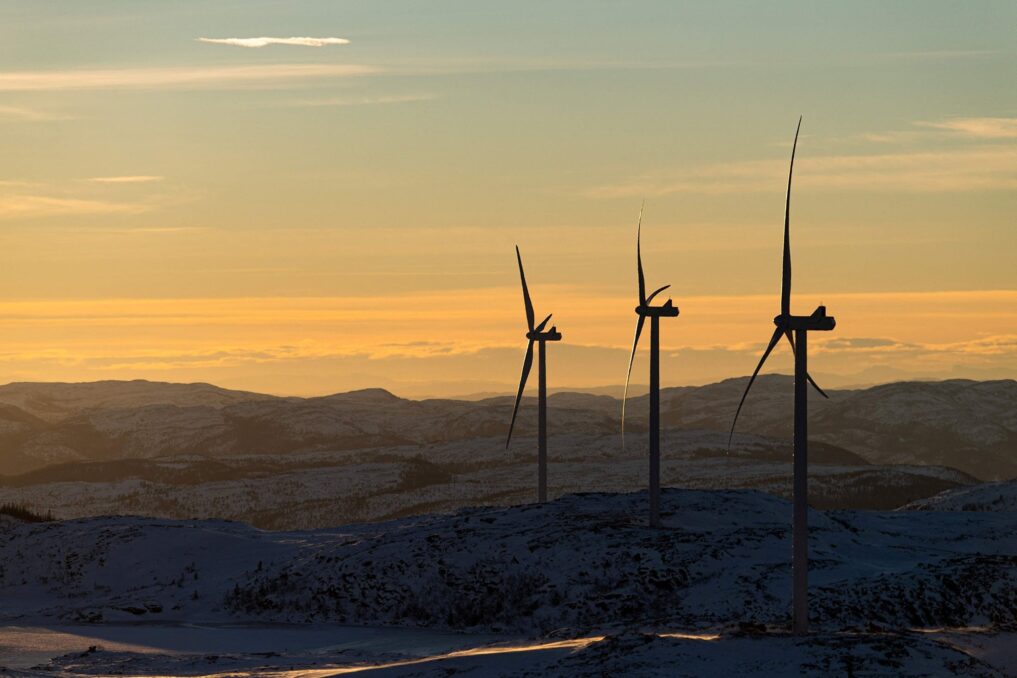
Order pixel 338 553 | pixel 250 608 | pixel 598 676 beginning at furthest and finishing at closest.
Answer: pixel 338 553
pixel 250 608
pixel 598 676

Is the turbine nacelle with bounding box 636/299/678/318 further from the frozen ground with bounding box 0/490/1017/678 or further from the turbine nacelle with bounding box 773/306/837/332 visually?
the turbine nacelle with bounding box 773/306/837/332

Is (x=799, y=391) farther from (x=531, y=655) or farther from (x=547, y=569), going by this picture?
(x=547, y=569)

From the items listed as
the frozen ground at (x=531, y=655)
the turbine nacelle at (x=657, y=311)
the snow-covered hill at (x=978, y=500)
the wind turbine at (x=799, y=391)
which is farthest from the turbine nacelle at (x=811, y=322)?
the snow-covered hill at (x=978, y=500)

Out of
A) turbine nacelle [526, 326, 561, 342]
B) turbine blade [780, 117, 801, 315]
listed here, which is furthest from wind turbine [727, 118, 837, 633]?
turbine nacelle [526, 326, 561, 342]

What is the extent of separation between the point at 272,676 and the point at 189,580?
2191cm

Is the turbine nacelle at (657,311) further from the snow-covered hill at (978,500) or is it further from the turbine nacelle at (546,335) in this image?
the snow-covered hill at (978,500)

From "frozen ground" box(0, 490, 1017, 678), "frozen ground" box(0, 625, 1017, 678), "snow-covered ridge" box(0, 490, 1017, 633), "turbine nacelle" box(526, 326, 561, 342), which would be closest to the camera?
"frozen ground" box(0, 625, 1017, 678)

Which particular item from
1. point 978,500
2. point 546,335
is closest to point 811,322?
point 546,335

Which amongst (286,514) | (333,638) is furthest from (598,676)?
(286,514)

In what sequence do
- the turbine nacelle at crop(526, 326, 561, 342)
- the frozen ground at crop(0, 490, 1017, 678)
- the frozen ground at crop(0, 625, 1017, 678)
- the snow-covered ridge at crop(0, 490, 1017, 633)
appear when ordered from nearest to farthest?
the frozen ground at crop(0, 625, 1017, 678), the frozen ground at crop(0, 490, 1017, 678), the snow-covered ridge at crop(0, 490, 1017, 633), the turbine nacelle at crop(526, 326, 561, 342)

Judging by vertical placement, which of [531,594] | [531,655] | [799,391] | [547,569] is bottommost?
[531,594]

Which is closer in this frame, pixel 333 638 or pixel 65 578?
pixel 333 638

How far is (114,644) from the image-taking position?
1770 inches

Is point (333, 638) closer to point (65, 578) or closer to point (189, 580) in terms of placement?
point (189, 580)
